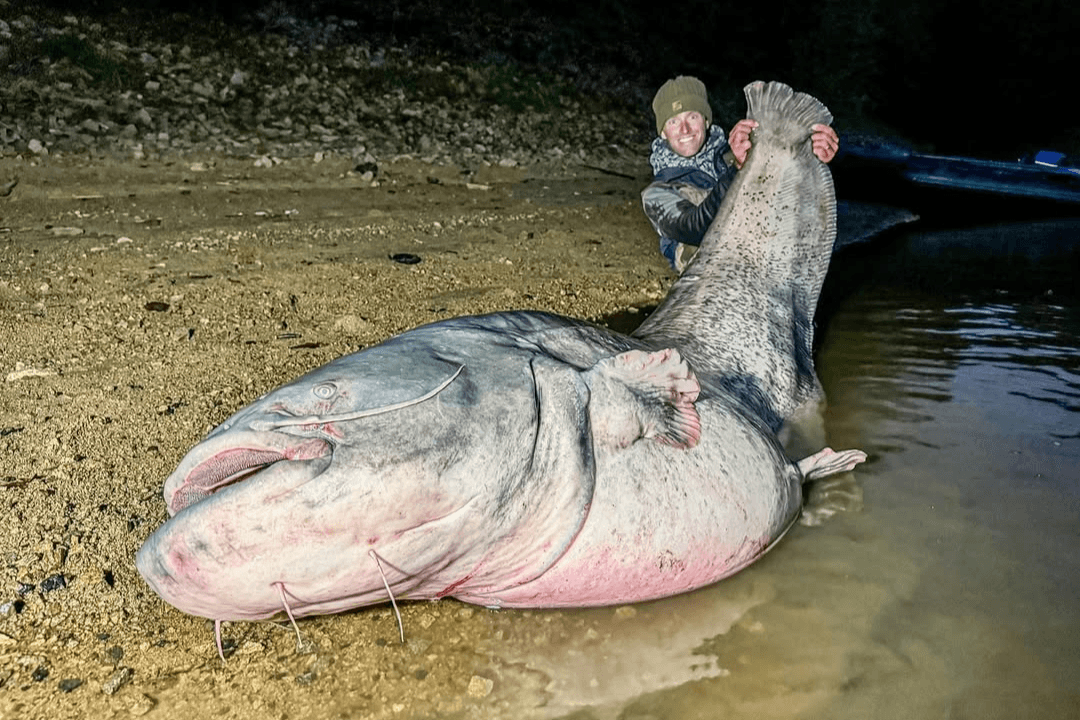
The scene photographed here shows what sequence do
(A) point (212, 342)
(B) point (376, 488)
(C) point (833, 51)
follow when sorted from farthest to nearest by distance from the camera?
(C) point (833, 51), (A) point (212, 342), (B) point (376, 488)

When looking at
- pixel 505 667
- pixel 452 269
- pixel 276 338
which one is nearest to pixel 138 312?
pixel 276 338

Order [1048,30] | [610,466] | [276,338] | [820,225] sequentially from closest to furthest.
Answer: [610,466], [820,225], [276,338], [1048,30]

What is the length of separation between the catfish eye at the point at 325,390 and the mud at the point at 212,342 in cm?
87

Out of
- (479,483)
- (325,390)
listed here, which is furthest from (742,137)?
(325,390)

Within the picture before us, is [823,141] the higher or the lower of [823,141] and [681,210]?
the higher

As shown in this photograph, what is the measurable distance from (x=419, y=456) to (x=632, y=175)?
871cm

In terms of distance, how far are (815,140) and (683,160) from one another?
1.44 metres

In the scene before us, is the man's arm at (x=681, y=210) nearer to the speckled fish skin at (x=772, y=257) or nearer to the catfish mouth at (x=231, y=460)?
the speckled fish skin at (x=772, y=257)

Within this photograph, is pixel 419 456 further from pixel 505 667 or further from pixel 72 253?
pixel 72 253

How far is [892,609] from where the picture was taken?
283 centimetres

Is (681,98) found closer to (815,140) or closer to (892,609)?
(815,140)

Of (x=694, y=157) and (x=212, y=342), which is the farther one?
(x=694, y=157)

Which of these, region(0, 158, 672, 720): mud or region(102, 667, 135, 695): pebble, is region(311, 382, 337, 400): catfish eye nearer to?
region(0, 158, 672, 720): mud

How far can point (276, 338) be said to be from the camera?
486 cm
